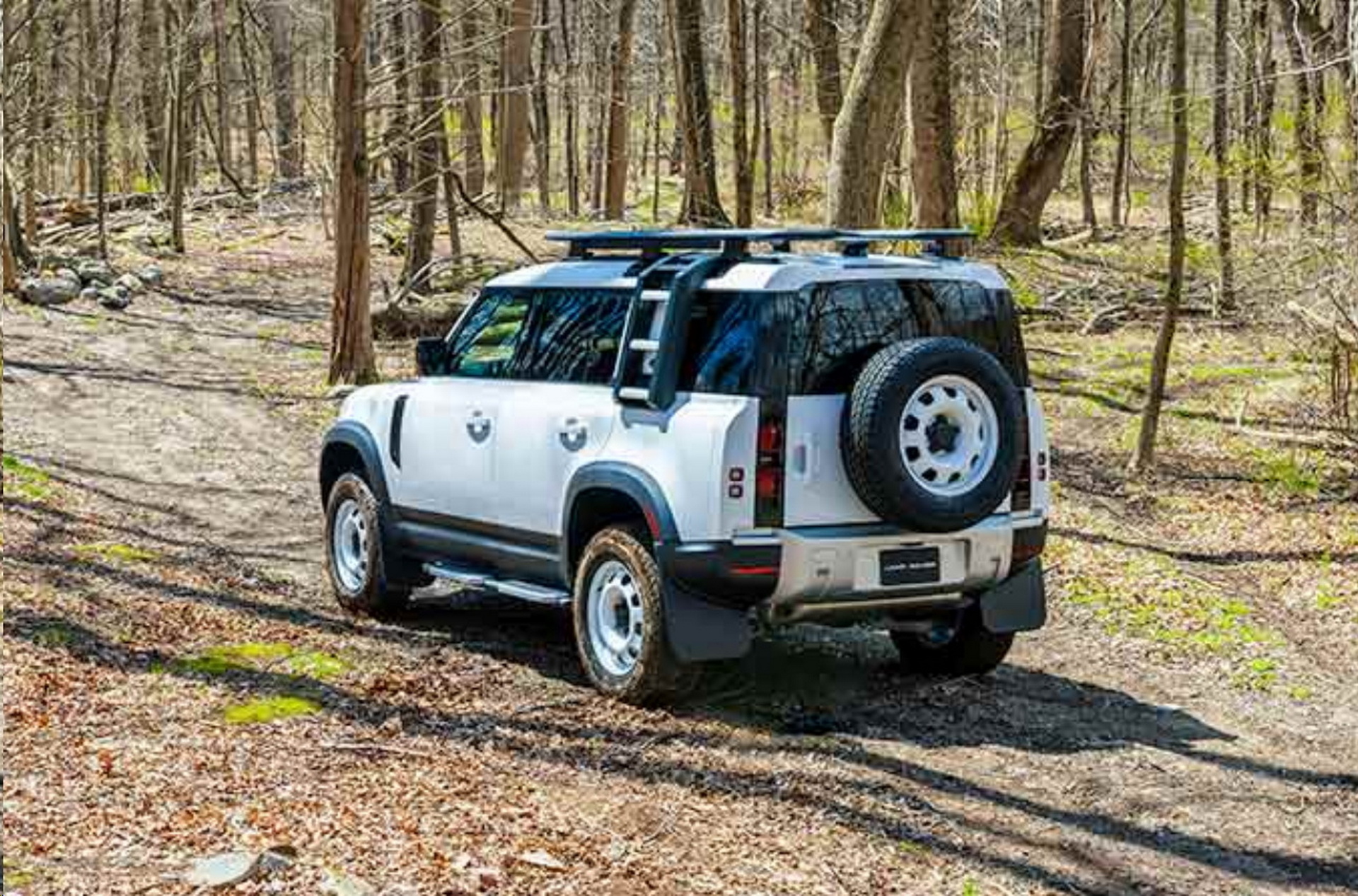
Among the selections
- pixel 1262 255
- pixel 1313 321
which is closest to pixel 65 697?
pixel 1313 321

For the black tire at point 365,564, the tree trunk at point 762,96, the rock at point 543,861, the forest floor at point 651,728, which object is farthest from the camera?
the tree trunk at point 762,96

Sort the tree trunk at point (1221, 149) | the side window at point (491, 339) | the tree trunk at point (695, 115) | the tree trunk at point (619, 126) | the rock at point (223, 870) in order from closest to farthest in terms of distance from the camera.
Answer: the rock at point (223, 870)
the side window at point (491, 339)
the tree trunk at point (1221, 149)
the tree trunk at point (695, 115)
the tree trunk at point (619, 126)

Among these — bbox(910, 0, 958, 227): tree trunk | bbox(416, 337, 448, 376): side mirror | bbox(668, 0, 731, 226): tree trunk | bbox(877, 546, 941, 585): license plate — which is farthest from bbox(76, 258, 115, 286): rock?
bbox(877, 546, 941, 585): license plate

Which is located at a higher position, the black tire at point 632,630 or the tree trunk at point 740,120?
the tree trunk at point 740,120

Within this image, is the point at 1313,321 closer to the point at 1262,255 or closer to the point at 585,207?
the point at 1262,255

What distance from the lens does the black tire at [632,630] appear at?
7.28 m

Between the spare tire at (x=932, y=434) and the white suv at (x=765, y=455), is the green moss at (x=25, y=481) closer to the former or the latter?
the white suv at (x=765, y=455)

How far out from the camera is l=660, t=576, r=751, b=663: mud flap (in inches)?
284

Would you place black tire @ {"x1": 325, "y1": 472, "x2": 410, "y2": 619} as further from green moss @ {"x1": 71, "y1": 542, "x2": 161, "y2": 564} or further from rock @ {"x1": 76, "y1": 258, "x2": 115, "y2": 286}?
rock @ {"x1": 76, "y1": 258, "x2": 115, "y2": 286}

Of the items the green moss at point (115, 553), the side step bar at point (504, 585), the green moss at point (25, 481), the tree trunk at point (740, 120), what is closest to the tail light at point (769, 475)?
the side step bar at point (504, 585)

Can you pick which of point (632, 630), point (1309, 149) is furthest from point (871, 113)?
point (632, 630)

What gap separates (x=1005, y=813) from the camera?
20.5 ft

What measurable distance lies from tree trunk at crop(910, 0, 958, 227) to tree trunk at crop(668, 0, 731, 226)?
4.30 metres

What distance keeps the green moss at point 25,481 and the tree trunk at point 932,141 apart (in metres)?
11.5
